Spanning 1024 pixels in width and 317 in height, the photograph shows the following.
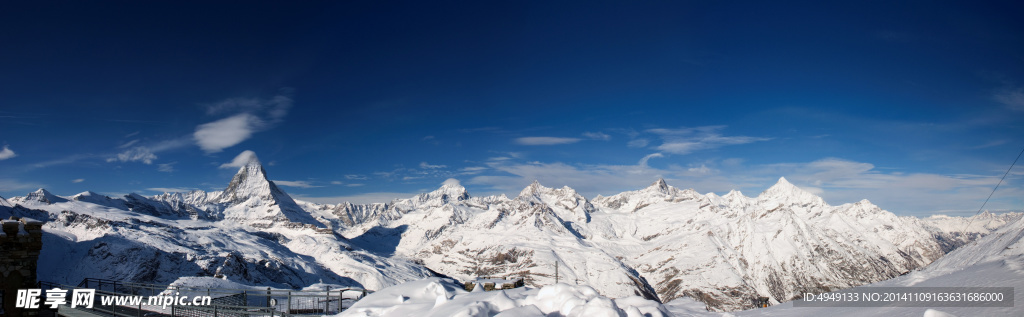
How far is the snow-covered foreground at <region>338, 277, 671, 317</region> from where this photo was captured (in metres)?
9.20

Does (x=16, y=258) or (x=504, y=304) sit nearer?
(x=504, y=304)

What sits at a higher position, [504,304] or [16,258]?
[16,258]

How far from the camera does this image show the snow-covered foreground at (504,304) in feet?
30.2

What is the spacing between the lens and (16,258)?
64.3 feet

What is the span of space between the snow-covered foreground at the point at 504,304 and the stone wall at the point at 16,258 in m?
17.8

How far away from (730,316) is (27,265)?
2910cm

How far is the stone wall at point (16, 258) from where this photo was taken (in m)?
19.2

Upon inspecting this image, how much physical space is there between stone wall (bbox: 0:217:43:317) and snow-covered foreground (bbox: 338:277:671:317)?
17.8 m

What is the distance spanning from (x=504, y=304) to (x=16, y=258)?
2368 centimetres

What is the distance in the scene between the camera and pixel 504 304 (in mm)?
10055

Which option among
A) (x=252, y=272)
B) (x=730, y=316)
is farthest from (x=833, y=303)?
(x=252, y=272)

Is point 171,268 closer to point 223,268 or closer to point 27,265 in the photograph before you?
point 223,268

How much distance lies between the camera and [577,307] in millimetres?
9469

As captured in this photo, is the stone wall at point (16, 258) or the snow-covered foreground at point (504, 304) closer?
the snow-covered foreground at point (504, 304)
